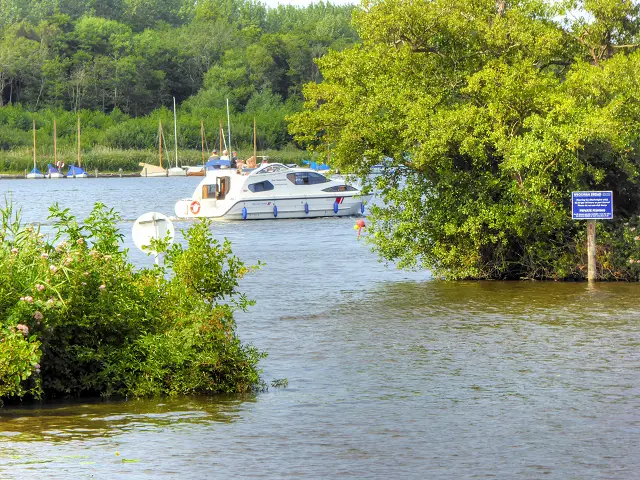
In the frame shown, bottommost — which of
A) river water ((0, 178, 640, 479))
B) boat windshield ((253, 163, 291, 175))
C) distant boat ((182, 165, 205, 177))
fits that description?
river water ((0, 178, 640, 479))

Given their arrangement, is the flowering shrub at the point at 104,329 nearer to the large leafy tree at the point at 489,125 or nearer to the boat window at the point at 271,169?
the large leafy tree at the point at 489,125

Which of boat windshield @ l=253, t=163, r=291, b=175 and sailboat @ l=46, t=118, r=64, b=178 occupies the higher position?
sailboat @ l=46, t=118, r=64, b=178

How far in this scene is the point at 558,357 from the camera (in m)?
15.9

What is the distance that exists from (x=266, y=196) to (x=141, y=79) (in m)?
130

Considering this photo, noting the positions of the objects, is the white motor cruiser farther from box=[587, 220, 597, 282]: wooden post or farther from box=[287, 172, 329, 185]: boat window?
box=[587, 220, 597, 282]: wooden post

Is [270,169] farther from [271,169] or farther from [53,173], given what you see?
[53,173]

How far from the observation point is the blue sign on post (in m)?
22.7

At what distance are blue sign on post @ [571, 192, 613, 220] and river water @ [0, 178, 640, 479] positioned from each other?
5.24ft

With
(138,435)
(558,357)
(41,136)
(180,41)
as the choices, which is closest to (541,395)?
(558,357)

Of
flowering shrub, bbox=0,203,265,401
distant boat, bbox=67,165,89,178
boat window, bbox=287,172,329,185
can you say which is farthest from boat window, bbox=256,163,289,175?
distant boat, bbox=67,165,89,178

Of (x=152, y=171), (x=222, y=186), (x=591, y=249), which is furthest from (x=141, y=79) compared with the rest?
(x=591, y=249)

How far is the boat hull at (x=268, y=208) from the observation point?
50.4 m

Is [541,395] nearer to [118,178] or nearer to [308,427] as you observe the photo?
[308,427]

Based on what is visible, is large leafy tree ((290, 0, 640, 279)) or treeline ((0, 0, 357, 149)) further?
treeline ((0, 0, 357, 149))
